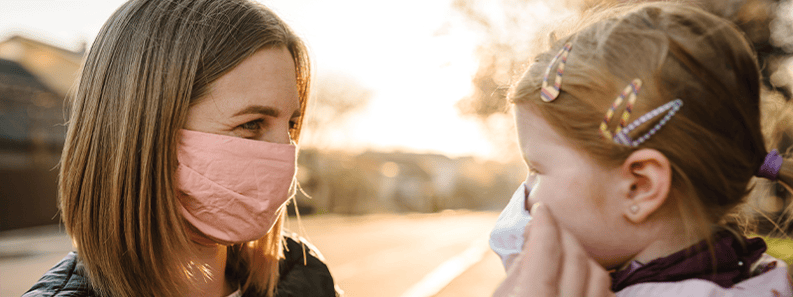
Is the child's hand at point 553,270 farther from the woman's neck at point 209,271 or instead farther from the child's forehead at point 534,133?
the woman's neck at point 209,271

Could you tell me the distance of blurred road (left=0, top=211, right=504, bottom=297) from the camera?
32.7ft

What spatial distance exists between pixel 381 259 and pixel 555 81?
12494 millimetres

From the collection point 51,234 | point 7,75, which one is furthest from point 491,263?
point 7,75

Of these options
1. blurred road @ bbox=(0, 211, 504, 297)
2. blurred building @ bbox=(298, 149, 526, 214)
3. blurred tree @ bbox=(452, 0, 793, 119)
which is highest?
blurred tree @ bbox=(452, 0, 793, 119)

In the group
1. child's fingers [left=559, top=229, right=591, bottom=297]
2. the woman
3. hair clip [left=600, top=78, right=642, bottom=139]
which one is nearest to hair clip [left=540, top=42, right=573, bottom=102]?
hair clip [left=600, top=78, right=642, bottom=139]

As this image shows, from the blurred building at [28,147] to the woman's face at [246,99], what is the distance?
55.6 feet

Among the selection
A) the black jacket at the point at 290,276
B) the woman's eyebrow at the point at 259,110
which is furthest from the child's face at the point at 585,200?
the black jacket at the point at 290,276

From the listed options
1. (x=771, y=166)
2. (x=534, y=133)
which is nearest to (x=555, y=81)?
(x=534, y=133)

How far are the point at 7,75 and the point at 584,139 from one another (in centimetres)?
2110

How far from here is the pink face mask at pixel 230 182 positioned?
2.11 meters

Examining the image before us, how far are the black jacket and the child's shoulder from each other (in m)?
1.62

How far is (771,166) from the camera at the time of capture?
1419 millimetres

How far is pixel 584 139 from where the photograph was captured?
4.50 feet

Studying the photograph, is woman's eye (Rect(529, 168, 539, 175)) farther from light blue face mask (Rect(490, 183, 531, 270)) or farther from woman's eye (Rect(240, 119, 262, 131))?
woman's eye (Rect(240, 119, 262, 131))
